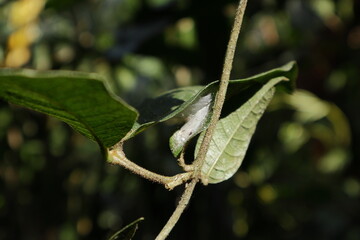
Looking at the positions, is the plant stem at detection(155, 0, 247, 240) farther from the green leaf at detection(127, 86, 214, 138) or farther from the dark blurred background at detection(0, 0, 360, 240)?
the dark blurred background at detection(0, 0, 360, 240)

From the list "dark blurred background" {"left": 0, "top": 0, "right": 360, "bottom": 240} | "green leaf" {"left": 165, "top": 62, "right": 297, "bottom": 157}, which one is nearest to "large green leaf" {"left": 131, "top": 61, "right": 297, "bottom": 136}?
"green leaf" {"left": 165, "top": 62, "right": 297, "bottom": 157}

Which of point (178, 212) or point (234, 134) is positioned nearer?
point (178, 212)

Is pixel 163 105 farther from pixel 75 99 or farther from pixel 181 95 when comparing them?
pixel 75 99

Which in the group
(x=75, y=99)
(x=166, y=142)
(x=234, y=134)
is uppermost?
(x=75, y=99)

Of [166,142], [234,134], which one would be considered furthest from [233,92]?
[166,142]

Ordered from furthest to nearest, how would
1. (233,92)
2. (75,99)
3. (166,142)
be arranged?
(166,142)
(233,92)
(75,99)

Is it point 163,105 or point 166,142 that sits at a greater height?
point 163,105

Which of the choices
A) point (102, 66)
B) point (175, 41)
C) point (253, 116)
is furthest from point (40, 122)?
point (253, 116)

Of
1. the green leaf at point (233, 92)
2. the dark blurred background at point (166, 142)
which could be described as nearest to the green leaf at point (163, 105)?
the green leaf at point (233, 92)
